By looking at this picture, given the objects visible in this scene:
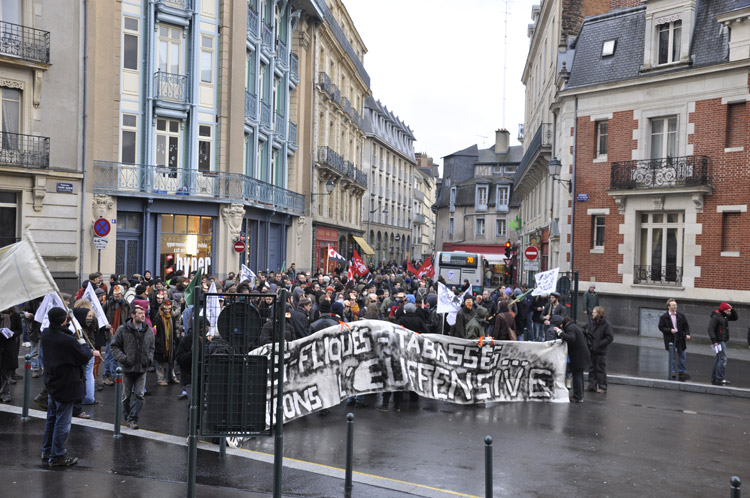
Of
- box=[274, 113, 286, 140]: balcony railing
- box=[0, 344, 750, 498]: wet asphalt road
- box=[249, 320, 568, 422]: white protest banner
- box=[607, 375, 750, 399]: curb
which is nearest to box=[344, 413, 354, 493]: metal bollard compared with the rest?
box=[0, 344, 750, 498]: wet asphalt road

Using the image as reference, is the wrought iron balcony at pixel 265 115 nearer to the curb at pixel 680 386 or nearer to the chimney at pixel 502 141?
the curb at pixel 680 386

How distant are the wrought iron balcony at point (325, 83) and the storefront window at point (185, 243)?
623 inches

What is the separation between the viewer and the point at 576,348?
1298 cm

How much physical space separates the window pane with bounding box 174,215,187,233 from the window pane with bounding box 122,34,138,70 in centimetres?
597

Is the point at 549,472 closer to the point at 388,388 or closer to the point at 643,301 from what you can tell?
the point at 388,388

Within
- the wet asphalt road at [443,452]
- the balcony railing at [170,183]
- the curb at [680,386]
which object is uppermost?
the balcony railing at [170,183]

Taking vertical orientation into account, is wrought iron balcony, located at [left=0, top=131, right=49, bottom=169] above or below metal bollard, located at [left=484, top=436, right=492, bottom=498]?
above

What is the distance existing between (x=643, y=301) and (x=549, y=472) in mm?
16654

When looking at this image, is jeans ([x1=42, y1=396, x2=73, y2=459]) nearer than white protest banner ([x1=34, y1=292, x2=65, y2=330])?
Yes

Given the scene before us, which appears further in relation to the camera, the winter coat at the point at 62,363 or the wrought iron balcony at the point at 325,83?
the wrought iron balcony at the point at 325,83

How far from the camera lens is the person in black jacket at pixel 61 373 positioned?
26.0ft

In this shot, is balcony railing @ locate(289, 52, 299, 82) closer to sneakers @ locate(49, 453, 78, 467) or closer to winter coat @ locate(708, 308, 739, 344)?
winter coat @ locate(708, 308, 739, 344)

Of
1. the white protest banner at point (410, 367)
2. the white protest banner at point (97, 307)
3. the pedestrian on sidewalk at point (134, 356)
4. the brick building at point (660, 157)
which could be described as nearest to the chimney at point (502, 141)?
the brick building at point (660, 157)

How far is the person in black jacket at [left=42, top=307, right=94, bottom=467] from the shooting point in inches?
313
